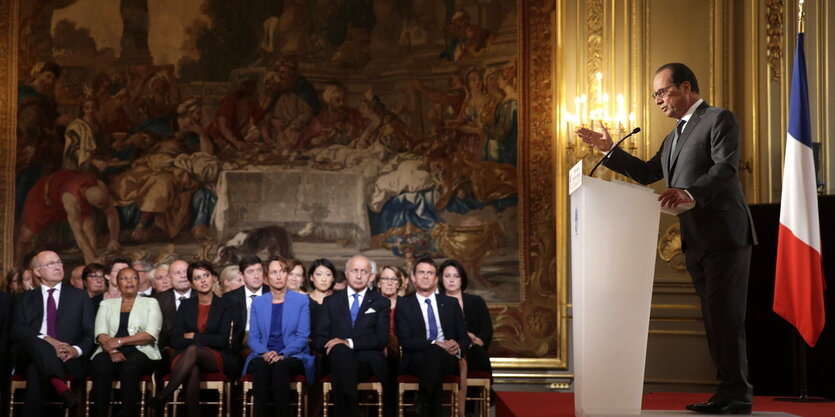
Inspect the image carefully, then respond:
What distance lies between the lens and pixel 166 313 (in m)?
8.46

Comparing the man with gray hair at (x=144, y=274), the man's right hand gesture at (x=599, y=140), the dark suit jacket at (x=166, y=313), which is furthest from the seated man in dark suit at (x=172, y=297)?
the man's right hand gesture at (x=599, y=140)

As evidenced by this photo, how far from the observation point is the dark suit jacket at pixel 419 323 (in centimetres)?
775

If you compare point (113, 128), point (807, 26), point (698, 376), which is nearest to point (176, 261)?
point (113, 128)

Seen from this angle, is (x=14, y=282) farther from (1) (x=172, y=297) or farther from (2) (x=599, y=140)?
(2) (x=599, y=140)

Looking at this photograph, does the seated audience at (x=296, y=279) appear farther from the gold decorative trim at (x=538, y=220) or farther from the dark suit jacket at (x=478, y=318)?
the gold decorative trim at (x=538, y=220)

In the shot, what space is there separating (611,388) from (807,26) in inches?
211

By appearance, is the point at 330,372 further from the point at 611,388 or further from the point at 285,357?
the point at 611,388

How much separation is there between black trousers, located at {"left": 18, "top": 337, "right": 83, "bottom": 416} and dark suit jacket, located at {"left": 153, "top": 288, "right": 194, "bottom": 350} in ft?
3.14

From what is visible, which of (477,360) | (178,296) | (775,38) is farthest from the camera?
(178,296)

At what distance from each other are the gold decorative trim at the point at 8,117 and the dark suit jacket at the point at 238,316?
2482mm

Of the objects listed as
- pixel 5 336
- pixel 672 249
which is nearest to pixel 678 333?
pixel 672 249

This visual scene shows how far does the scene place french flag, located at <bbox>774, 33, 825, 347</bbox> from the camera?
5.73 meters

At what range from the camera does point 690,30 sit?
28.3 feet

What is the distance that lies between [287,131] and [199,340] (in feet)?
7.97
